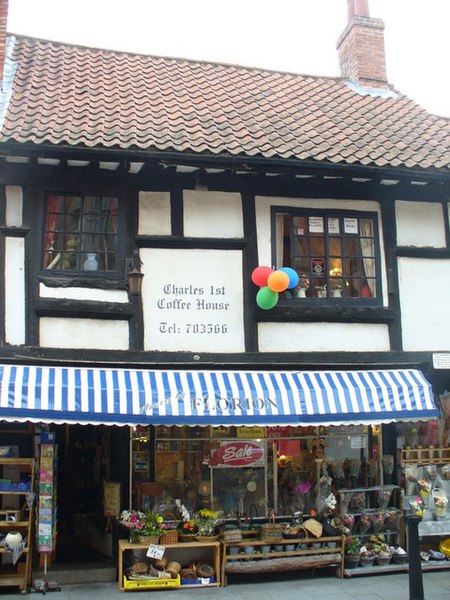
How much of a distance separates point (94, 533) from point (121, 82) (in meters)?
7.72

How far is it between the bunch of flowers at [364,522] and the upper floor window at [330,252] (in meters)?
3.32

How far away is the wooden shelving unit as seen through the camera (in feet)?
29.1

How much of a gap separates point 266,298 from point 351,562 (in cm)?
408

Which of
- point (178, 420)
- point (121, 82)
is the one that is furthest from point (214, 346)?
point (121, 82)

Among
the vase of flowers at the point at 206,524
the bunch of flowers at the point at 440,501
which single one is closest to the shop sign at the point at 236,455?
the vase of flowers at the point at 206,524

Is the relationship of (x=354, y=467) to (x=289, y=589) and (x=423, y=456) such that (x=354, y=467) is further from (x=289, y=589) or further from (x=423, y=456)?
(x=289, y=589)

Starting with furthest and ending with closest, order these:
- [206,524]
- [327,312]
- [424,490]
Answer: [424,490] → [327,312] → [206,524]

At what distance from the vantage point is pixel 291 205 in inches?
405

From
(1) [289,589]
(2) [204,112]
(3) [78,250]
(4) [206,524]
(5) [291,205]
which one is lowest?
(1) [289,589]

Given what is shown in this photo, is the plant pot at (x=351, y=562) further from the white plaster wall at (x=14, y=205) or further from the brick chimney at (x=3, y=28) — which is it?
the brick chimney at (x=3, y=28)

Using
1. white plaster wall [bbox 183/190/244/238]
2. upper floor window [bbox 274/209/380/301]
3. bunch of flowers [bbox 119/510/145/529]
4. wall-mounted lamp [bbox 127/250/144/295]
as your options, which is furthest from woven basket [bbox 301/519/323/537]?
white plaster wall [bbox 183/190/244/238]

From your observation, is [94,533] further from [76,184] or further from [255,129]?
[255,129]

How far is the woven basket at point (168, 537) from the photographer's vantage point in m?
9.35

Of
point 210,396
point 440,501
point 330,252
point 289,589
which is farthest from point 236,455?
point 330,252
